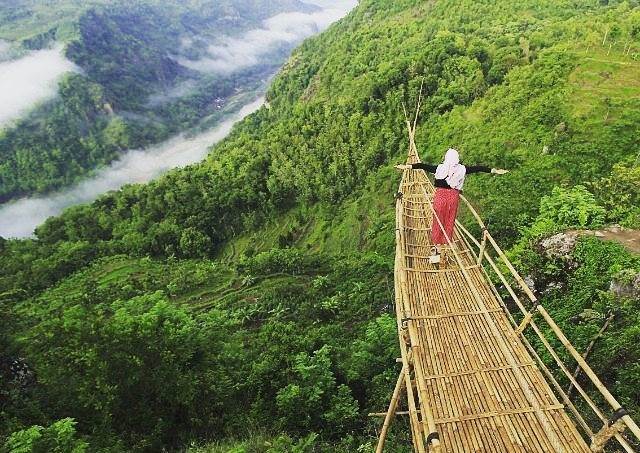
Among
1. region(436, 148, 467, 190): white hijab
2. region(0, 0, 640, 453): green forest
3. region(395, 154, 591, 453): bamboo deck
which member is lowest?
region(0, 0, 640, 453): green forest

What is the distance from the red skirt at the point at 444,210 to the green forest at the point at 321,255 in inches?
127

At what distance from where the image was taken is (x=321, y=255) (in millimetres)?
25484

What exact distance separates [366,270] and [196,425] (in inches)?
436

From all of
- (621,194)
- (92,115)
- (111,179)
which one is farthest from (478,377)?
(92,115)

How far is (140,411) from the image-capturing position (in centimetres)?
916

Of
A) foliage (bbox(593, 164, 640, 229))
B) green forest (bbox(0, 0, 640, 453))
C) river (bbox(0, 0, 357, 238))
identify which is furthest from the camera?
river (bbox(0, 0, 357, 238))

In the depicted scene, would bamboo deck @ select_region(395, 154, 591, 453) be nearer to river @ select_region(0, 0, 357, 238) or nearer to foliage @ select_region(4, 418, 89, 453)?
foliage @ select_region(4, 418, 89, 453)

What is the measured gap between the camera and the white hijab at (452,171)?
310 inches

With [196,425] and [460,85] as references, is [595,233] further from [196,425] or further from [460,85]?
[460,85]

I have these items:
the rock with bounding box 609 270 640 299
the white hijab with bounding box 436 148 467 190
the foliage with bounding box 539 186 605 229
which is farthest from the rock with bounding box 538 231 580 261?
the white hijab with bounding box 436 148 467 190

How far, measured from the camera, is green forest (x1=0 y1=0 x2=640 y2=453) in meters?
8.99

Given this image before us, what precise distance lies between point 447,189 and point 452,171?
357mm

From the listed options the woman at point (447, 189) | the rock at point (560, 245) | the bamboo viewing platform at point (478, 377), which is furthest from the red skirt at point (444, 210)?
the rock at point (560, 245)

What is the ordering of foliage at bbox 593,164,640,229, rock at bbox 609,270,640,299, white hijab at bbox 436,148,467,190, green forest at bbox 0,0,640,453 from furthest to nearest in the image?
foliage at bbox 593,164,640,229
green forest at bbox 0,0,640,453
rock at bbox 609,270,640,299
white hijab at bbox 436,148,467,190
